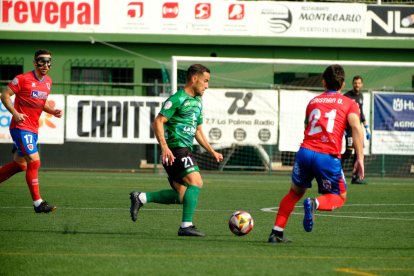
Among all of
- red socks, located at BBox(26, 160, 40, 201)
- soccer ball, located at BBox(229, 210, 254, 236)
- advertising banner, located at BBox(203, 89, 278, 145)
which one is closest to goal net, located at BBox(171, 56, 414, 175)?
advertising banner, located at BBox(203, 89, 278, 145)

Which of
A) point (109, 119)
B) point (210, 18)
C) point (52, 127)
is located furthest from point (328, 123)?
point (210, 18)

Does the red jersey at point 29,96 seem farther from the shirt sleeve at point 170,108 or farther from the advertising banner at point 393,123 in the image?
the advertising banner at point 393,123

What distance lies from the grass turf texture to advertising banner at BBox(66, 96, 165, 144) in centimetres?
687

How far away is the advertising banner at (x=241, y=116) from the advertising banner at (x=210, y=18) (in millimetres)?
5458

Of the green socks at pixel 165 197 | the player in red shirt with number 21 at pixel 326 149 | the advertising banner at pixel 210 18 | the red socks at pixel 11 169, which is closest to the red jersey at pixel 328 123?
the player in red shirt with number 21 at pixel 326 149

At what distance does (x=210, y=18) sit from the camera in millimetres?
29875

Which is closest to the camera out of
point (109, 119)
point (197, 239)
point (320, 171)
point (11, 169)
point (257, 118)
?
point (320, 171)

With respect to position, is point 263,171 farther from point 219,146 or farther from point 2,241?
point 2,241

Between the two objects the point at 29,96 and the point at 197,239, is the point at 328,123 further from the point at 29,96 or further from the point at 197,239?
Answer: the point at 29,96

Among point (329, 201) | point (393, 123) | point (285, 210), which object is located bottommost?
point (285, 210)

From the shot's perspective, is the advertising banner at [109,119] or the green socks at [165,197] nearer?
the green socks at [165,197]

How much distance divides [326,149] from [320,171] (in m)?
0.24

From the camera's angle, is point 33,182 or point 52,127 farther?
point 52,127

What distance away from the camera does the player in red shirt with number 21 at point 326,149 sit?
9906 mm
